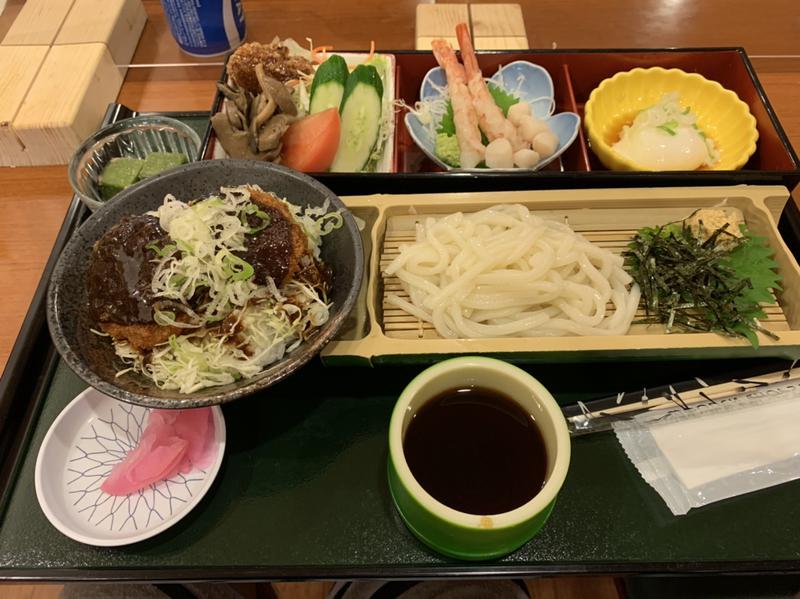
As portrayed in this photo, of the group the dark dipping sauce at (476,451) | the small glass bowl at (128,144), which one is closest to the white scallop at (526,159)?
the dark dipping sauce at (476,451)

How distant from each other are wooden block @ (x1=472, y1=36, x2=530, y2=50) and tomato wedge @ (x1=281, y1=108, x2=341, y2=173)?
994 millimetres

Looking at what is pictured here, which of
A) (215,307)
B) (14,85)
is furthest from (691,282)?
(14,85)

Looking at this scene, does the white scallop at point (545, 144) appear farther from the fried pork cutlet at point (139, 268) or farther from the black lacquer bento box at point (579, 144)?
the fried pork cutlet at point (139, 268)

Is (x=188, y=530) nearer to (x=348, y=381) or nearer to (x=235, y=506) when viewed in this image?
(x=235, y=506)

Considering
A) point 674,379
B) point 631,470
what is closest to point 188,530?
point 631,470

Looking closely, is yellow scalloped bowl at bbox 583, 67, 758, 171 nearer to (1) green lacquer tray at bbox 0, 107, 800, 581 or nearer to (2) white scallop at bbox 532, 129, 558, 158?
(2) white scallop at bbox 532, 129, 558, 158

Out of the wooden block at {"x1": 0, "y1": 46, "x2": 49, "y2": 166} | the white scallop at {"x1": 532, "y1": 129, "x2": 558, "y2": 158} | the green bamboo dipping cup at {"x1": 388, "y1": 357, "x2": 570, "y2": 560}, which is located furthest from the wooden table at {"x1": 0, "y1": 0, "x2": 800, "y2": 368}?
the green bamboo dipping cup at {"x1": 388, "y1": 357, "x2": 570, "y2": 560}

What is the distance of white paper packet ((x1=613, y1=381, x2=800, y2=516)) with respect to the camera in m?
1.34

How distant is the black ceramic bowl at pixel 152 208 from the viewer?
1.24 metres

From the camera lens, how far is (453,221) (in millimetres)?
1708

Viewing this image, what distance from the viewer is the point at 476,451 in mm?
1271

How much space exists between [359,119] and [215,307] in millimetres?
1085

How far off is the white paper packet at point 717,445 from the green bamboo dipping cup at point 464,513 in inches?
12.7

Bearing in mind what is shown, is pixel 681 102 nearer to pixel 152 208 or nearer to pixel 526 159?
pixel 526 159
